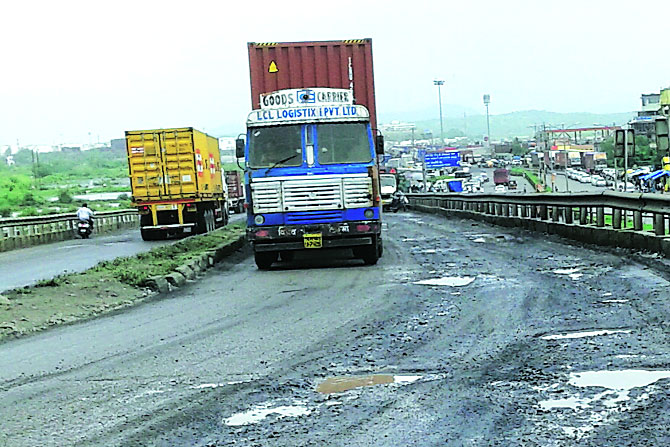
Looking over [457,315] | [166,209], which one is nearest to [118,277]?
[457,315]

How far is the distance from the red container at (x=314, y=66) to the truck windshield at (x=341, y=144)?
5489 mm

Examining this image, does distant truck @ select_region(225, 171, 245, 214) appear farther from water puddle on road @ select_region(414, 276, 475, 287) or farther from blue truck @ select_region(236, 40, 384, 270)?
water puddle on road @ select_region(414, 276, 475, 287)

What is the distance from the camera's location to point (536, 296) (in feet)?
34.3

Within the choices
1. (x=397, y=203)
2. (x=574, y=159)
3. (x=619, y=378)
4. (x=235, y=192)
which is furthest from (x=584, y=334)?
(x=574, y=159)

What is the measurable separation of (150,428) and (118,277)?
864 centimetres

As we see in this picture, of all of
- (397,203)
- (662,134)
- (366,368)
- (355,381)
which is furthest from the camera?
(397,203)

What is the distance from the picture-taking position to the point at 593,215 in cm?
2138

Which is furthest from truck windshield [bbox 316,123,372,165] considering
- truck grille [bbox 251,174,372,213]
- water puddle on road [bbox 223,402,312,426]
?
water puddle on road [bbox 223,402,312,426]

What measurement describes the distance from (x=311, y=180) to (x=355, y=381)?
9.49 m

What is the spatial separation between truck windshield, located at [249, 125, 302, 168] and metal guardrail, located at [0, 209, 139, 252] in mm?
16016

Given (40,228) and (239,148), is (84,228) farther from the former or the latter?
→ (239,148)

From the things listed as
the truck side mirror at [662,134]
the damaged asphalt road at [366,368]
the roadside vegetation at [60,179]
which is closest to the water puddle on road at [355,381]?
the damaged asphalt road at [366,368]

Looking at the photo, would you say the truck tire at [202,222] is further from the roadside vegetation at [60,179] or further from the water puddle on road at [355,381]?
the water puddle on road at [355,381]

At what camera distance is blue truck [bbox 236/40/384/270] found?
51.6ft
